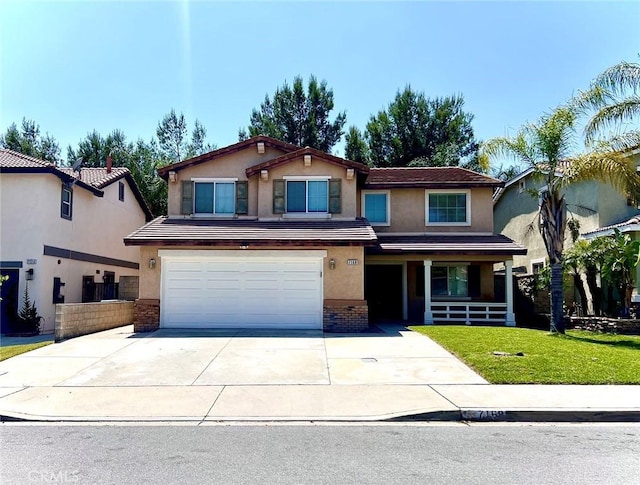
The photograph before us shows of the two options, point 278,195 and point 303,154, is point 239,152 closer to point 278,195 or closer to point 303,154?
point 278,195

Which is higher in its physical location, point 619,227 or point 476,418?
point 619,227

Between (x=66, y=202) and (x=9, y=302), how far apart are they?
4450 mm

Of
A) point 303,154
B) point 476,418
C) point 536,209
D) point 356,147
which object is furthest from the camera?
point 356,147

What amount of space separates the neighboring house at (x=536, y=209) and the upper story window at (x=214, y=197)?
1003 cm

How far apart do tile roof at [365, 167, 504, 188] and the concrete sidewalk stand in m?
8.06

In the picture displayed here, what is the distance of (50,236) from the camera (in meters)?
18.8

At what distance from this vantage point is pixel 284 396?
834 centimetres

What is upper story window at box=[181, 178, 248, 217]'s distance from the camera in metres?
18.2

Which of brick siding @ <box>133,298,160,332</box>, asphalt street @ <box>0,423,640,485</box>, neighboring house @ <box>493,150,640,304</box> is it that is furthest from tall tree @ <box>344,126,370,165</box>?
A: asphalt street @ <box>0,423,640,485</box>

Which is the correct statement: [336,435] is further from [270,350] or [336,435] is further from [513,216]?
[513,216]

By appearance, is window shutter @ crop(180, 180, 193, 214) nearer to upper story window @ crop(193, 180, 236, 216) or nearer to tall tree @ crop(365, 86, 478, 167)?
upper story window @ crop(193, 180, 236, 216)

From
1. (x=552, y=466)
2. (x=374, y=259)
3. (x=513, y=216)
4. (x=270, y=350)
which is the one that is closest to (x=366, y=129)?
(x=513, y=216)

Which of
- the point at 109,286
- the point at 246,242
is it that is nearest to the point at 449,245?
the point at 246,242

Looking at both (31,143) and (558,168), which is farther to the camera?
(31,143)
